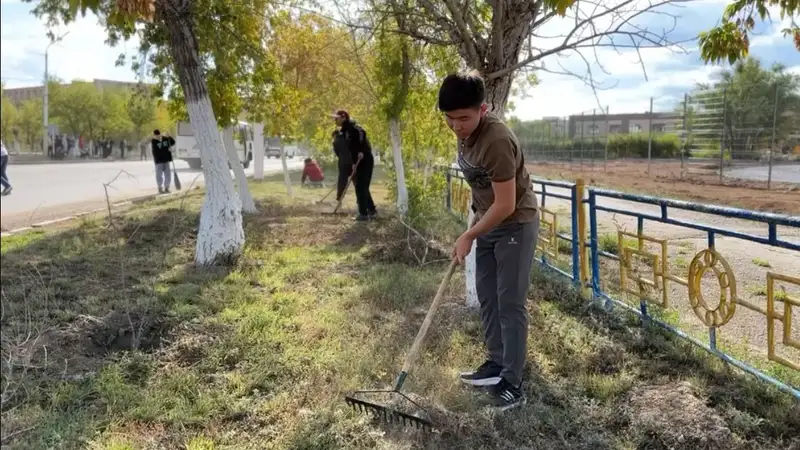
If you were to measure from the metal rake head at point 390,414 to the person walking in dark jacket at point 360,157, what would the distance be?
246 inches

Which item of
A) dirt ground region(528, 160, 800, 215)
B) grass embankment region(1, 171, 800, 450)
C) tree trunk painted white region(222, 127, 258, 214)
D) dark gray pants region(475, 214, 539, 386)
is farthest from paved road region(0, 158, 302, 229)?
dirt ground region(528, 160, 800, 215)

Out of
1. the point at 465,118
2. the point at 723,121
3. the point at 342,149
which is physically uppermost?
the point at 723,121

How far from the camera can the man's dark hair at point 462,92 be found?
2.59m

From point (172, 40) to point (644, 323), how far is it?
15.6 ft

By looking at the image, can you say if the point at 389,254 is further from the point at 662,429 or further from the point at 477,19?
the point at 662,429

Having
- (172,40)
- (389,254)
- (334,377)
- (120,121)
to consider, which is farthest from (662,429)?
(120,121)

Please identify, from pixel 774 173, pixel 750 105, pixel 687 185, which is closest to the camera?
pixel 774 173

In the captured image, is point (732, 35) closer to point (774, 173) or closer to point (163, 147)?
point (774, 173)

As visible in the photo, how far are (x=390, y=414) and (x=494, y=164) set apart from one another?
1207 millimetres

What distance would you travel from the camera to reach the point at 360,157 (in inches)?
346

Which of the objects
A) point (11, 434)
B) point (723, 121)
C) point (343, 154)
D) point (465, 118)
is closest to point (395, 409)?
point (465, 118)

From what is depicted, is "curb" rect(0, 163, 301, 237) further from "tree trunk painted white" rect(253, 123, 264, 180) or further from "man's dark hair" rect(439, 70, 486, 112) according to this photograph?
"man's dark hair" rect(439, 70, 486, 112)

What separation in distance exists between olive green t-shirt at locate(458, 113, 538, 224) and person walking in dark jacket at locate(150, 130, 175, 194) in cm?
1202

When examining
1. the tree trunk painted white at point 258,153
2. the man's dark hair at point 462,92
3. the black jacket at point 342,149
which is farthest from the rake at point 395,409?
the tree trunk painted white at point 258,153
